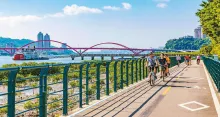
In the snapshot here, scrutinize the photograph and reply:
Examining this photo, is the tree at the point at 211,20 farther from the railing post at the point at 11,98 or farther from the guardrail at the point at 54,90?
the railing post at the point at 11,98

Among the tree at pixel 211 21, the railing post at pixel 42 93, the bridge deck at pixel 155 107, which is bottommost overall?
the bridge deck at pixel 155 107

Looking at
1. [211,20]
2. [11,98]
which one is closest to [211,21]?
[211,20]

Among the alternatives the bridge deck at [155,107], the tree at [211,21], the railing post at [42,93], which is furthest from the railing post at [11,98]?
the tree at [211,21]

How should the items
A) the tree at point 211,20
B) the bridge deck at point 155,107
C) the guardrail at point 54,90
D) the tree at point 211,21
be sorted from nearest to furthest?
1. the guardrail at point 54,90
2. the bridge deck at point 155,107
3. the tree at point 211,21
4. the tree at point 211,20

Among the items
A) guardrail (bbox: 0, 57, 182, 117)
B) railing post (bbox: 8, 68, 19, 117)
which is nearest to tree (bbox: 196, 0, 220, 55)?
guardrail (bbox: 0, 57, 182, 117)

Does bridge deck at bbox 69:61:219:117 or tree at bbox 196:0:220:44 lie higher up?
tree at bbox 196:0:220:44

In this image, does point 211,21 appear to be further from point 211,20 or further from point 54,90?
point 54,90

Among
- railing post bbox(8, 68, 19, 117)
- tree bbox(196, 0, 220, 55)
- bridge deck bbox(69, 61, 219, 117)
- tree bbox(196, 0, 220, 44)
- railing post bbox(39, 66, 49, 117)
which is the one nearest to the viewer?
railing post bbox(8, 68, 19, 117)

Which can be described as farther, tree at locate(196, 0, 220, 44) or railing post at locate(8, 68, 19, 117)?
tree at locate(196, 0, 220, 44)

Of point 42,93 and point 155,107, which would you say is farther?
point 155,107

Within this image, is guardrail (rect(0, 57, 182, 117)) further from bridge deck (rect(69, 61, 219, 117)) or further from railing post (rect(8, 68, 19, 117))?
bridge deck (rect(69, 61, 219, 117))

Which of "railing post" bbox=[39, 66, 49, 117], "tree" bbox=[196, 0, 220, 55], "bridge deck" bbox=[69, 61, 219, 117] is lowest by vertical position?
"bridge deck" bbox=[69, 61, 219, 117]

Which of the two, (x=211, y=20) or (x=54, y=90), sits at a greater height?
(x=211, y=20)

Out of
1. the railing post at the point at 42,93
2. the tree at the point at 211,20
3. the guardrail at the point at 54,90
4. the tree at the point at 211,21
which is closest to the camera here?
the guardrail at the point at 54,90
